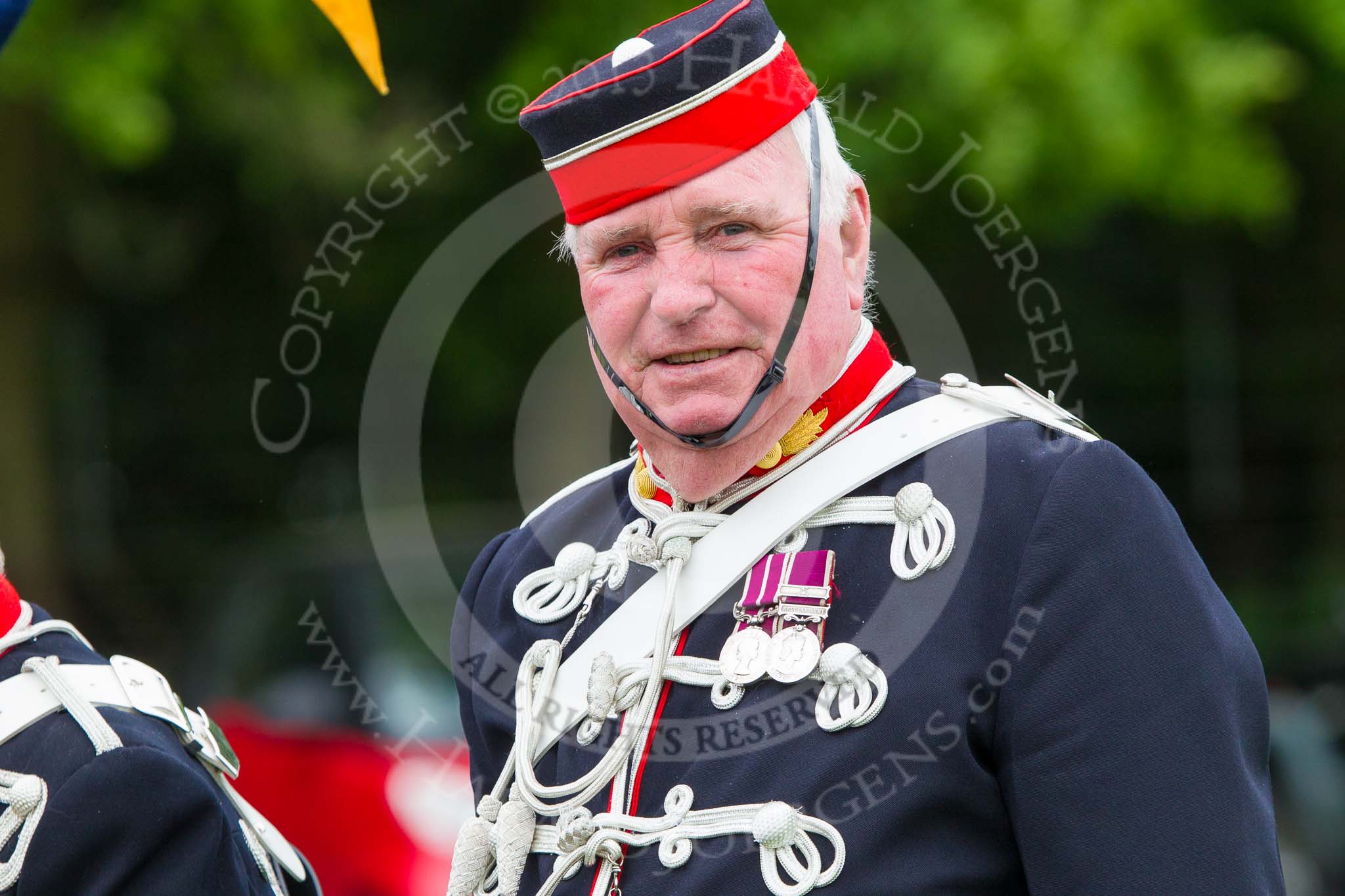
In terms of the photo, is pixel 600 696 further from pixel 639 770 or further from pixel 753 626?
pixel 753 626

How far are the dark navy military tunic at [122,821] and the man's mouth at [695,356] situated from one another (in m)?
0.90

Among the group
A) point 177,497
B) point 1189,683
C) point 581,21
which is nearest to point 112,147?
point 581,21

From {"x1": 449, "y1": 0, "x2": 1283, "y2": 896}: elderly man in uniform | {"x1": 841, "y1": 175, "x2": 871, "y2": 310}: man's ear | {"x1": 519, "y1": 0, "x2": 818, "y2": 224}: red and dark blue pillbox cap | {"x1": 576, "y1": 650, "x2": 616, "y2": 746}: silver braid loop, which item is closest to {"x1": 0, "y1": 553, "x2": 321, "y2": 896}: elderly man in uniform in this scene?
{"x1": 449, "y1": 0, "x2": 1283, "y2": 896}: elderly man in uniform

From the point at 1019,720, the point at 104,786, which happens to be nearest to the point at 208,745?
the point at 104,786

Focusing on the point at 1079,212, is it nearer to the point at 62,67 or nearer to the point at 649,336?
the point at 62,67

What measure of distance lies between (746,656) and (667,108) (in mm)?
700

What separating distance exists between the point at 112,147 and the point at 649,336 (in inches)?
156

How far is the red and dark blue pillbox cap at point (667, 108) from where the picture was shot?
2.02 m

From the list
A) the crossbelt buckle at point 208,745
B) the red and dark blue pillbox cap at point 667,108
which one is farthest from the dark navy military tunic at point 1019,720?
the crossbelt buckle at point 208,745

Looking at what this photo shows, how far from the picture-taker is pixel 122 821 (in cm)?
216

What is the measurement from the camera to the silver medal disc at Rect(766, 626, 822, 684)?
1.92 m

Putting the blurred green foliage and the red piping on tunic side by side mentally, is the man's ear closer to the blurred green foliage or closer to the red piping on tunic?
the red piping on tunic

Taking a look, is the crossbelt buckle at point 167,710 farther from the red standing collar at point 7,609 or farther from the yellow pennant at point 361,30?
the yellow pennant at point 361,30

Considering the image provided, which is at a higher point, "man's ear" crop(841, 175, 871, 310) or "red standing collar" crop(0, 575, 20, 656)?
"man's ear" crop(841, 175, 871, 310)
